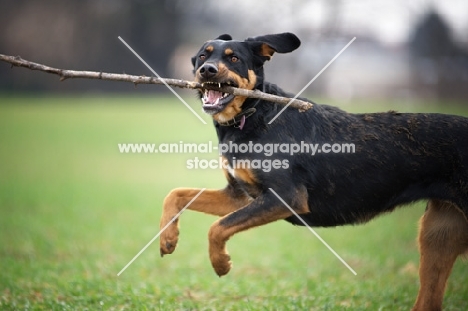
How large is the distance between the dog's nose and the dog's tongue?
7.9 inches

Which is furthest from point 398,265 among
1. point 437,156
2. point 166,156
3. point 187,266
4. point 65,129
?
point 65,129

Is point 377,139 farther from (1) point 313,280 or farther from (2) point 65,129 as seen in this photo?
(2) point 65,129

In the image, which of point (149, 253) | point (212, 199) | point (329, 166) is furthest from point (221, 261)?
point (149, 253)

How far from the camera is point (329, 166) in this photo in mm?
6035

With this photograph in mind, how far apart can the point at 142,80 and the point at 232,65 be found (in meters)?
0.90

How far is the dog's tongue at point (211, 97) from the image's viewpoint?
6.06 meters

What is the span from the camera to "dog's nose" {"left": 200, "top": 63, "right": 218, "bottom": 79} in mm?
5945

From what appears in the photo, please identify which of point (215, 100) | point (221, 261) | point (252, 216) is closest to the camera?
point (252, 216)

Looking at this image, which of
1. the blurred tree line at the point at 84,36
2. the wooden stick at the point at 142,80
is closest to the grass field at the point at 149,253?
the wooden stick at the point at 142,80

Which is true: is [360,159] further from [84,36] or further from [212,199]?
[84,36]

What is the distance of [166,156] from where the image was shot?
25781mm

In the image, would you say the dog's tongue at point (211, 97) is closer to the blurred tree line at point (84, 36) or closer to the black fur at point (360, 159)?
the black fur at point (360, 159)

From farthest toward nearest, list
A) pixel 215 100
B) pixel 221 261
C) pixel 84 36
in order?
pixel 84 36 → pixel 215 100 → pixel 221 261

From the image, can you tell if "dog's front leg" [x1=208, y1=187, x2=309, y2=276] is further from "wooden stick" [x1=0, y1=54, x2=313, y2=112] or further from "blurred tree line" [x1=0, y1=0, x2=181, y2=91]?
"blurred tree line" [x1=0, y1=0, x2=181, y2=91]
